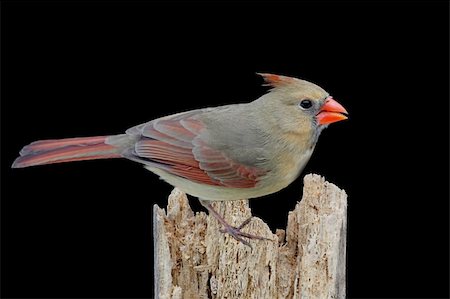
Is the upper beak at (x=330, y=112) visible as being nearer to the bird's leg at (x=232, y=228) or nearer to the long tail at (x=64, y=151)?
the bird's leg at (x=232, y=228)

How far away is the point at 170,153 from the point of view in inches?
307

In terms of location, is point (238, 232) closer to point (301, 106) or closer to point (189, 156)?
point (189, 156)

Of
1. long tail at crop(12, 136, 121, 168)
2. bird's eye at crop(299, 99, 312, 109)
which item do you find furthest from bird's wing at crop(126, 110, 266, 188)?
bird's eye at crop(299, 99, 312, 109)

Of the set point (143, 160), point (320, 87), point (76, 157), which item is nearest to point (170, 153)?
point (143, 160)

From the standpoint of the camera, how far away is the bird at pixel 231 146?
25.1 ft

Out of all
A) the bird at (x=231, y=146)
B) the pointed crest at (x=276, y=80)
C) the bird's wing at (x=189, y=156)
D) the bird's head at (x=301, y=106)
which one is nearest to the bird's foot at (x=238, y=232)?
the bird at (x=231, y=146)

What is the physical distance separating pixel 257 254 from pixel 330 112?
119 centimetres

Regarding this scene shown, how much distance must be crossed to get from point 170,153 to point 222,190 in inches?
18.9

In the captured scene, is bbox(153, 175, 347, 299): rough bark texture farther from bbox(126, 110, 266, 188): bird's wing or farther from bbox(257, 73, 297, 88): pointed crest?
bbox(257, 73, 297, 88): pointed crest

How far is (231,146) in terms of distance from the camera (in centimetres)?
773

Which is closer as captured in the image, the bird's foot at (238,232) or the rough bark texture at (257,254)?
the rough bark texture at (257,254)

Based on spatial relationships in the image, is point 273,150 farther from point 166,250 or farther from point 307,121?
point 166,250

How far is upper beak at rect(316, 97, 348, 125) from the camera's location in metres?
7.57

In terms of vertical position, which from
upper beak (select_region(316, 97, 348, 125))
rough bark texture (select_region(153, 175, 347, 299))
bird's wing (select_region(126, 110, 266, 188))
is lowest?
rough bark texture (select_region(153, 175, 347, 299))
